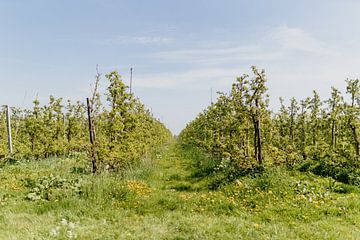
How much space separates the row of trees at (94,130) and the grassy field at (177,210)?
264 centimetres

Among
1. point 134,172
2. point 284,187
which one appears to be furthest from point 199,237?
point 134,172

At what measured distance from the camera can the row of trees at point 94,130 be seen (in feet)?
39.6

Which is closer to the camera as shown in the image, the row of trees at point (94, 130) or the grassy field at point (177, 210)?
the grassy field at point (177, 210)

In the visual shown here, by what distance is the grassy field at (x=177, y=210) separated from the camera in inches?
235

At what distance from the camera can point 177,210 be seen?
25.3 feet

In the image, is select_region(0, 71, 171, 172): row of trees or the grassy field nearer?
the grassy field

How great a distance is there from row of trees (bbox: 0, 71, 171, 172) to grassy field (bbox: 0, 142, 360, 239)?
2641 mm

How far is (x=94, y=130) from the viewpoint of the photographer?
11.8m

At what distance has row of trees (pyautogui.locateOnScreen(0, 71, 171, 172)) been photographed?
12062 mm

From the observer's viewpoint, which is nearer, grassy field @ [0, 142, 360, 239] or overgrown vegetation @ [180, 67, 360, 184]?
grassy field @ [0, 142, 360, 239]

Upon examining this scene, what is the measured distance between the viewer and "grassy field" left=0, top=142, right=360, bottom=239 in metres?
5.98

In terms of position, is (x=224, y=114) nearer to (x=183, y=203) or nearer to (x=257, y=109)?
(x=257, y=109)

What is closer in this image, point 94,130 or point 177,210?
point 177,210

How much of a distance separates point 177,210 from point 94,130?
5.47 m
